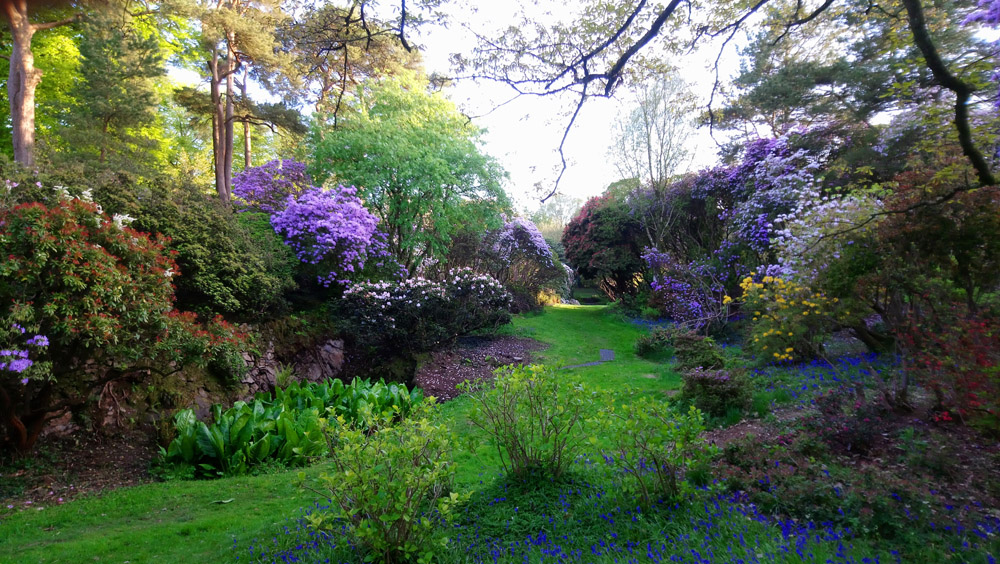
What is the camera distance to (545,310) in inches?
715

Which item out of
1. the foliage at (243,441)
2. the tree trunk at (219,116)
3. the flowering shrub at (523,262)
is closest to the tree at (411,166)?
the tree trunk at (219,116)

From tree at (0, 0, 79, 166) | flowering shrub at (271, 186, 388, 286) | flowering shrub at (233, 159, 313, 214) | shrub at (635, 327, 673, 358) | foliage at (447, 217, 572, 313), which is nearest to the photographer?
tree at (0, 0, 79, 166)

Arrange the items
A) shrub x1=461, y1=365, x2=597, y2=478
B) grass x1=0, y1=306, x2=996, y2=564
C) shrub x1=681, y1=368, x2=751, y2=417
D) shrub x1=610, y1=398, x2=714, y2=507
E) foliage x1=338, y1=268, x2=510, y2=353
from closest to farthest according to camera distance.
Answer: grass x1=0, y1=306, x2=996, y2=564
shrub x1=610, y1=398, x2=714, y2=507
shrub x1=461, y1=365, x2=597, y2=478
shrub x1=681, y1=368, x2=751, y2=417
foliage x1=338, y1=268, x2=510, y2=353

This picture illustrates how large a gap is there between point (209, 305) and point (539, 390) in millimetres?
6253

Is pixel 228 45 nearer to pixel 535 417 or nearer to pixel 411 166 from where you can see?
pixel 411 166

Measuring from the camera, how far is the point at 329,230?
30.8 feet

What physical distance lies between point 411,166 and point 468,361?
15.0ft

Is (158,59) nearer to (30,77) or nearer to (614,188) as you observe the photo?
(30,77)

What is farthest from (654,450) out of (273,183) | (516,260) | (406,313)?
(516,260)

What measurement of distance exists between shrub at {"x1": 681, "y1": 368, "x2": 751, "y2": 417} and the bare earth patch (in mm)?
3899

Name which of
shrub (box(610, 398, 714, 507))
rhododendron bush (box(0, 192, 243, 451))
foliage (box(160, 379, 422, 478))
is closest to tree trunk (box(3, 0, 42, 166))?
rhododendron bush (box(0, 192, 243, 451))

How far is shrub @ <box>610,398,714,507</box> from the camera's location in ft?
10.4

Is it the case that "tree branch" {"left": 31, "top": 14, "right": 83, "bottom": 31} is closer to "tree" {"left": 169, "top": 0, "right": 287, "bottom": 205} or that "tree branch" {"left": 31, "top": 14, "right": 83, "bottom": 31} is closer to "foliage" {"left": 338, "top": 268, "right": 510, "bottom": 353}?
"tree" {"left": 169, "top": 0, "right": 287, "bottom": 205}

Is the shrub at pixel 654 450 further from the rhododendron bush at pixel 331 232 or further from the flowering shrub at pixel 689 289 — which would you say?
the flowering shrub at pixel 689 289
